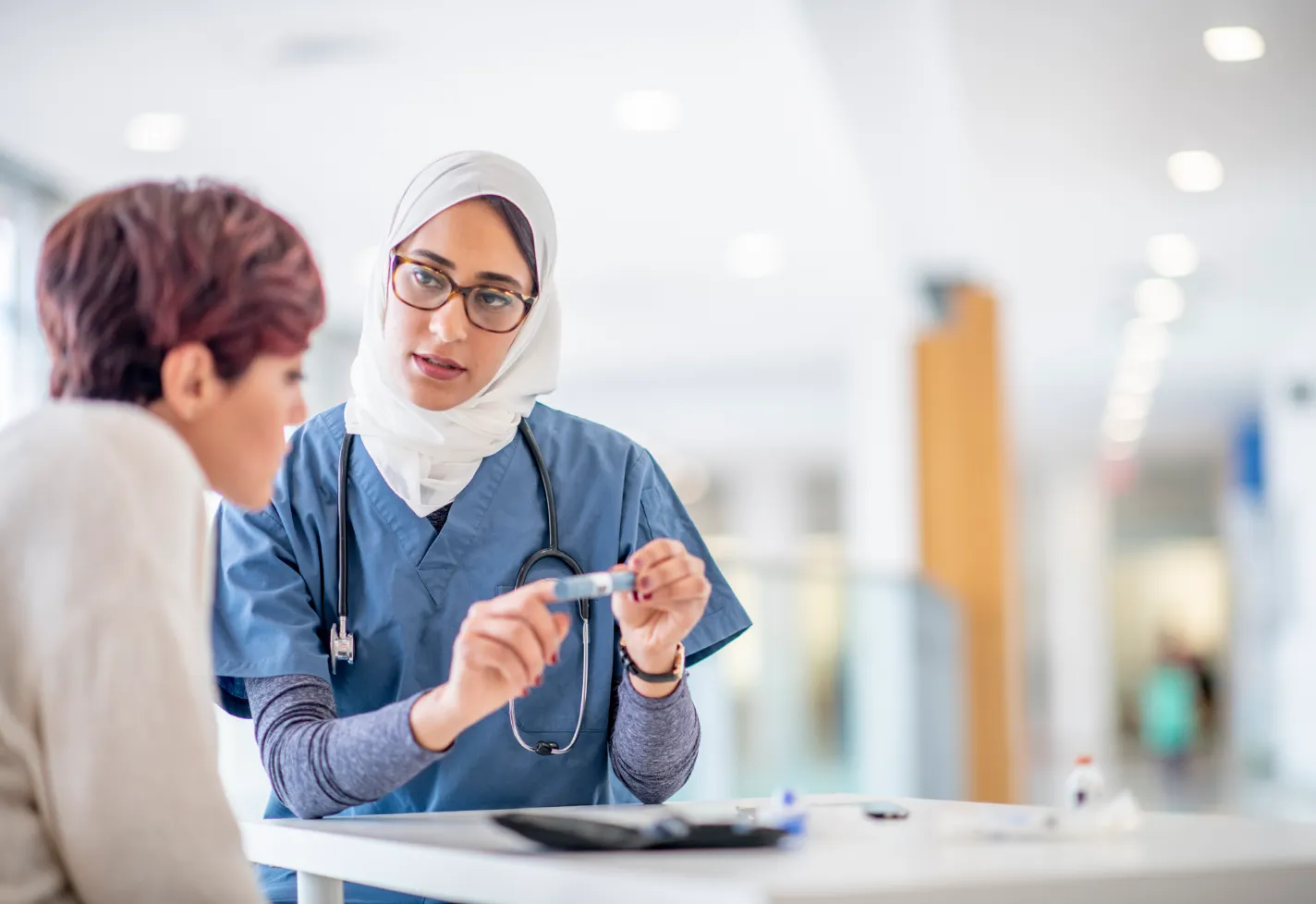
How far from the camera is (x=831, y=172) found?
611cm

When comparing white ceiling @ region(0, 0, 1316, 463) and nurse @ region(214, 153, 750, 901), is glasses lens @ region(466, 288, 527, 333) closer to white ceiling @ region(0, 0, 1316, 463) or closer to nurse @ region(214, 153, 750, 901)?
nurse @ region(214, 153, 750, 901)

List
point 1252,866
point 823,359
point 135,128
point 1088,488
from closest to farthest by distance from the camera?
point 1252,866
point 135,128
point 823,359
point 1088,488

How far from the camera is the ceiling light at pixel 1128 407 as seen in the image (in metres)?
12.0

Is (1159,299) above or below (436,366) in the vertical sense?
above

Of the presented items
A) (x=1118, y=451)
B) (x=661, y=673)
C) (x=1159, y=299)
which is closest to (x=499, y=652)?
(x=661, y=673)

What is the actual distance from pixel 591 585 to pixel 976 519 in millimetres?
6462

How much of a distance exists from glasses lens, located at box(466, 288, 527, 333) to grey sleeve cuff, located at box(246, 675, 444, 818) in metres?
0.47

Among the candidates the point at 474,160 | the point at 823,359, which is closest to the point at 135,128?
the point at 474,160

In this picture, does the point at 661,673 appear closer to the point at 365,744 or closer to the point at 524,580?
the point at 524,580

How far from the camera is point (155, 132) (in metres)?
5.53

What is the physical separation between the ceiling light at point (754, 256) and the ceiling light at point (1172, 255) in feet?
6.45

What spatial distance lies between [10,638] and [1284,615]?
11257 millimetres

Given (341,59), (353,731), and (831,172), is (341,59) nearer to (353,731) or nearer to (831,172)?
(831,172)

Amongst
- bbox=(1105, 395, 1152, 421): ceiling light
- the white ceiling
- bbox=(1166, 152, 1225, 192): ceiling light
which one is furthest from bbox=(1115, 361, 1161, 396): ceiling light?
bbox=(1166, 152, 1225, 192): ceiling light
